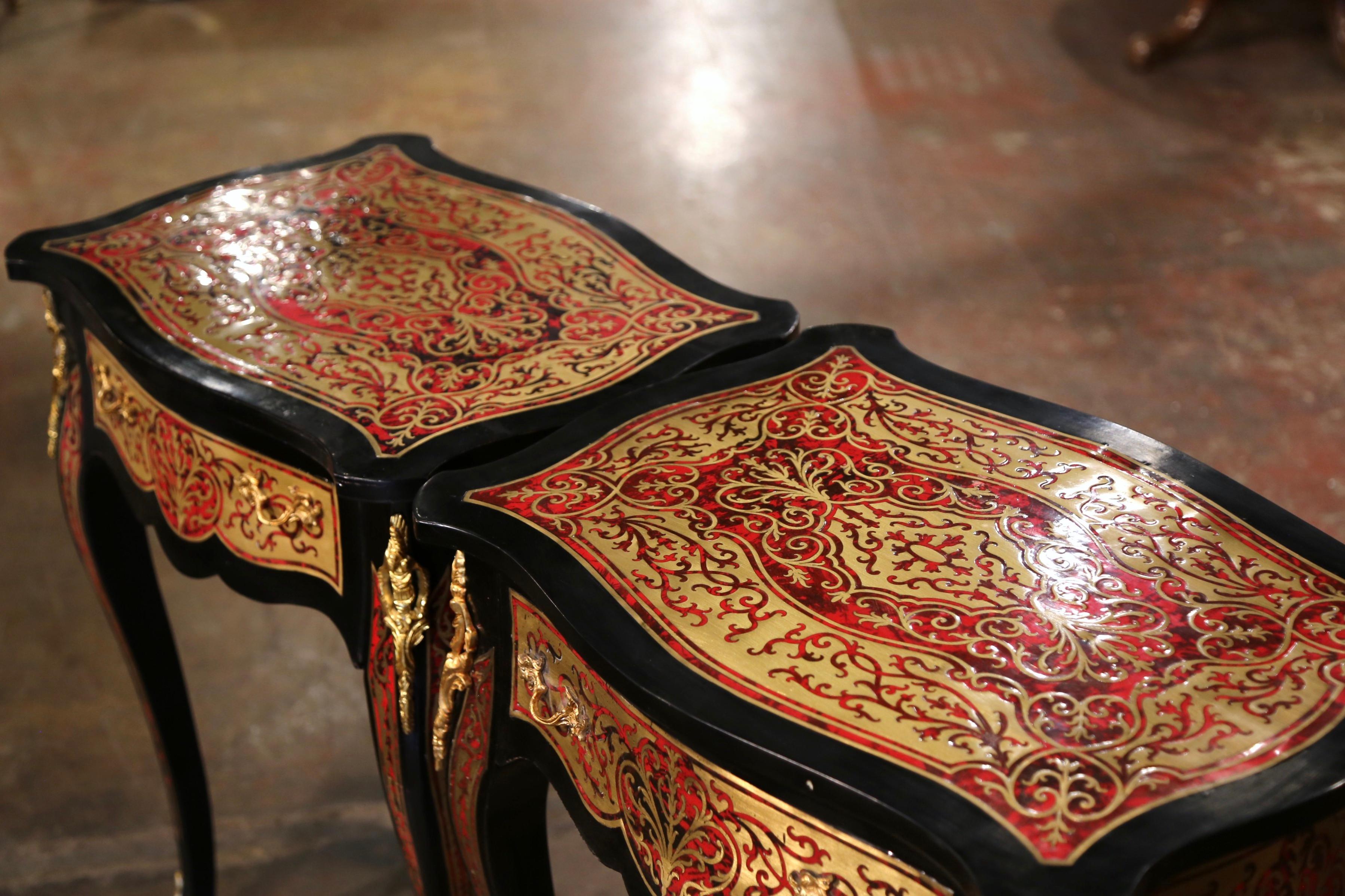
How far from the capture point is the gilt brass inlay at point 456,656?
83 cm

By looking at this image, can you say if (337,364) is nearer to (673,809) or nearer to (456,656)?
(456,656)

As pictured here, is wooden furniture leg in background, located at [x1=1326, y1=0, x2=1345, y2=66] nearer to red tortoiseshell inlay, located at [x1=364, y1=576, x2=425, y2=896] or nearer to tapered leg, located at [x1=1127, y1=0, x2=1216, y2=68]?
tapered leg, located at [x1=1127, y1=0, x2=1216, y2=68]

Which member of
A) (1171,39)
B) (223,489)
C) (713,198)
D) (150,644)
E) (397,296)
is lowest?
(713,198)

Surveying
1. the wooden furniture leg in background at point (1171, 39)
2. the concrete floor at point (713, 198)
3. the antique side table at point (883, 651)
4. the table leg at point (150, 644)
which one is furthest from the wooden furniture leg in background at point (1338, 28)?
the table leg at point (150, 644)

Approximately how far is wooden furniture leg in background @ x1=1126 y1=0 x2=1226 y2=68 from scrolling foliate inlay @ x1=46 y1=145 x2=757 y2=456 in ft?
9.89

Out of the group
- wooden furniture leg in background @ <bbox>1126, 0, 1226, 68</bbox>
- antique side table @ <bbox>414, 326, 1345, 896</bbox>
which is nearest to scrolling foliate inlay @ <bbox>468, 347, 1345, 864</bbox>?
antique side table @ <bbox>414, 326, 1345, 896</bbox>

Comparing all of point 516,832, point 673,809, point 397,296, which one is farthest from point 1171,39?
point 673,809

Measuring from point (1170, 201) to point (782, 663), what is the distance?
2675 millimetres

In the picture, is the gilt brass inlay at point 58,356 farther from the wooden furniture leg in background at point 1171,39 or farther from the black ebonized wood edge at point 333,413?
the wooden furniture leg in background at point 1171,39

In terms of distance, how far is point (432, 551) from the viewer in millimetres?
875

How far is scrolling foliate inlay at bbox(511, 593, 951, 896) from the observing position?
620mm

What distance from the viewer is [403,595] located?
0.87 metres

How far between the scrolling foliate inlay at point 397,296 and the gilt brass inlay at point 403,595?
0.23ft

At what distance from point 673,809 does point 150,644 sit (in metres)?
0.89
